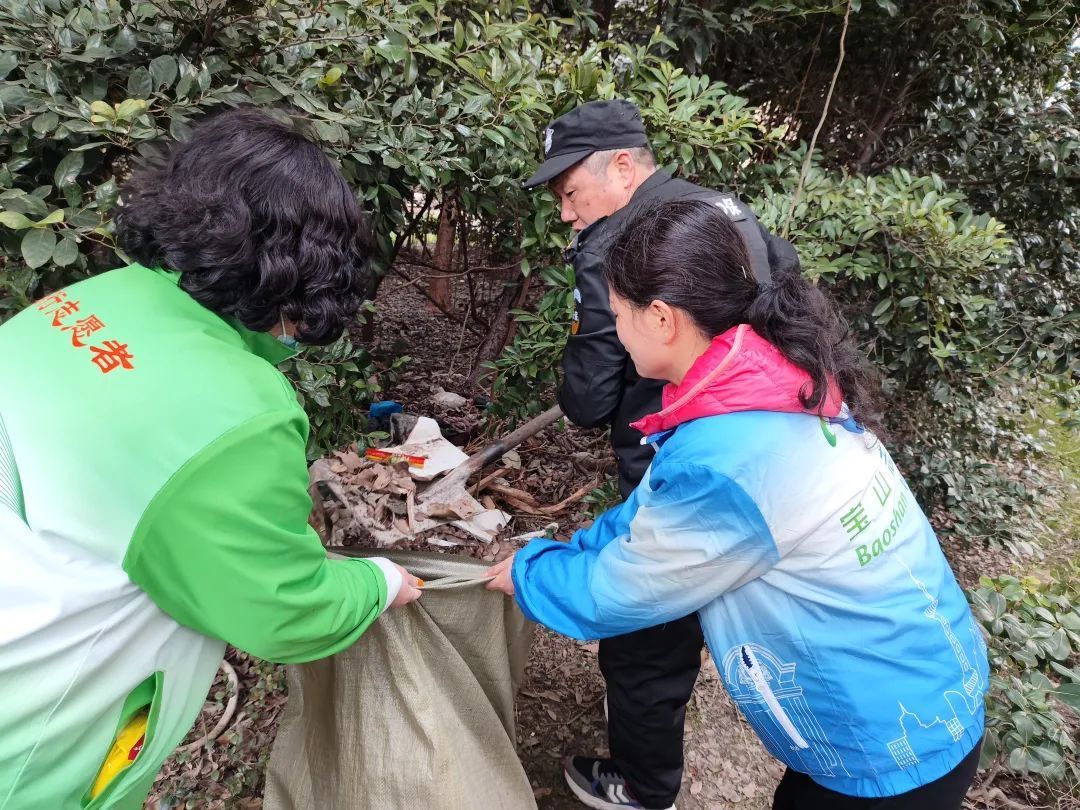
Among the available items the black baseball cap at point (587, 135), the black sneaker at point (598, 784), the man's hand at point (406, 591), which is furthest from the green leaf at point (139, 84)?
the black sneaker at point (598, 784)

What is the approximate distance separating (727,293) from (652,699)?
4.14 feet

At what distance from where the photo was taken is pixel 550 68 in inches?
97.0

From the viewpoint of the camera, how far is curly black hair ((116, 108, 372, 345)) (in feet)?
3.37

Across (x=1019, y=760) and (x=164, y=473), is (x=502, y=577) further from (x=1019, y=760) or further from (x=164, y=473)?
(x=1019, y=760)

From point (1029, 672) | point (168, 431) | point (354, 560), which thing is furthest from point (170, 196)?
point (1029, 672)

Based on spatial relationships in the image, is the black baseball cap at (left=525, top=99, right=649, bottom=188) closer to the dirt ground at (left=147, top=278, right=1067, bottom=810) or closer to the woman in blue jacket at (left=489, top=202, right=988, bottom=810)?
the woman in blue jacket at (left=489, top=202, right=988, bottom=810)

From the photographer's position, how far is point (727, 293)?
1.23m

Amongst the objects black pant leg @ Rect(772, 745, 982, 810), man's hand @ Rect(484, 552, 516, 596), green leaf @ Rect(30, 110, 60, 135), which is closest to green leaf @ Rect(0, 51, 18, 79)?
green leaf @ Rect(30, 110, 60, 135)

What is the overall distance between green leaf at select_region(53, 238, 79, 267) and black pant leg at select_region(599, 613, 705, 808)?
1.66 meters

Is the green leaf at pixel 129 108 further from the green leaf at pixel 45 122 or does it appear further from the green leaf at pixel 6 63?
the green leaf at pixel 6 63

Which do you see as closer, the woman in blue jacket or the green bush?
the woman in blue jacket

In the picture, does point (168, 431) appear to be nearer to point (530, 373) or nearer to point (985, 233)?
point (530, 373)

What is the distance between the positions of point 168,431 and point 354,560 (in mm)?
483

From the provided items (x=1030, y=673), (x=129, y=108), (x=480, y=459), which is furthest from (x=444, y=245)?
(x=1030, y=673)
